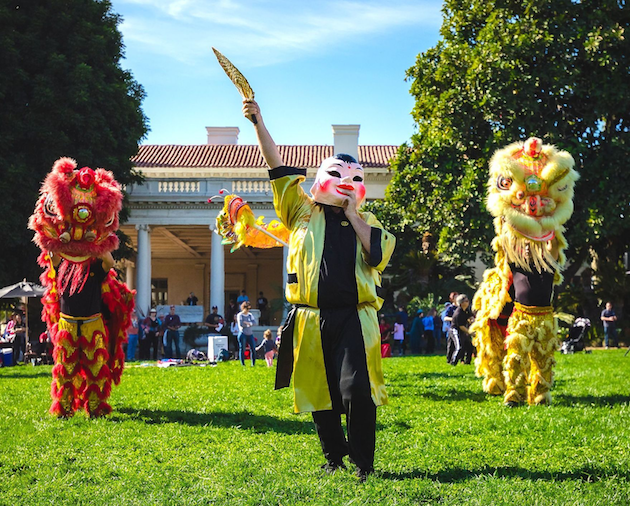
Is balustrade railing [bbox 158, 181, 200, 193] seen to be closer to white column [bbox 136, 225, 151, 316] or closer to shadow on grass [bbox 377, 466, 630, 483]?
white column [bbox 136, 225, 151, 316]

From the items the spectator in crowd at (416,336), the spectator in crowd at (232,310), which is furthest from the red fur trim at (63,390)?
the spectator in crowd at (232,310)

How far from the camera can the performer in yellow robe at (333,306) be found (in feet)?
17.5

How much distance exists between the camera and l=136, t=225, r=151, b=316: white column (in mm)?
35531

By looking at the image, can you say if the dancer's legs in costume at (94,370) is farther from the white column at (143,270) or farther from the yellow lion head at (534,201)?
the white column at (143,270)

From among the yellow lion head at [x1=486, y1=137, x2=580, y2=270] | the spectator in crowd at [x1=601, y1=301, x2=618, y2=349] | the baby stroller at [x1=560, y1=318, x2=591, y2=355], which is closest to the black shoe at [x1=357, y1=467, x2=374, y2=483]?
the yellow lion head at [x1=486, y1=137, x2=580, y2=270]

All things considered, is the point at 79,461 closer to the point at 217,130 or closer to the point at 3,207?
the point at 3,207

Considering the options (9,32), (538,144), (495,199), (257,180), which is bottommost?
(495,199)

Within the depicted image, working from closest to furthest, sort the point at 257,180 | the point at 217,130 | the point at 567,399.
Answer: the point at 567,399 < the point at 257,180 < the point at 217,130

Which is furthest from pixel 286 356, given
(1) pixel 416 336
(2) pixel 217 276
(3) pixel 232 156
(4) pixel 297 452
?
(3) pixel 232 156

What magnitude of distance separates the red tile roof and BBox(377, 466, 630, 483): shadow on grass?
38.9 m

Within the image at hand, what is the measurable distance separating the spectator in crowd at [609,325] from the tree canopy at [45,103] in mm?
17456

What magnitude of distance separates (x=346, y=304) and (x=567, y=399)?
5397 millimetres

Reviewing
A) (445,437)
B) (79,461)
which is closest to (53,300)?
(79,461)

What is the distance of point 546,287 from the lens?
30.3 ft
